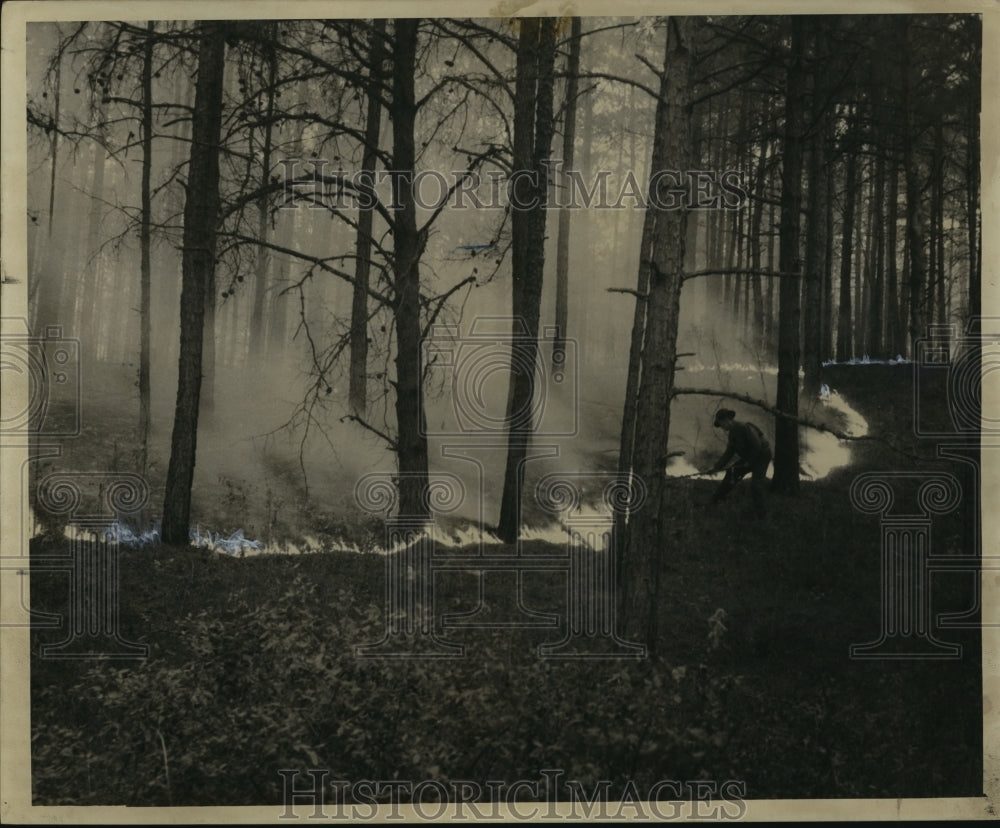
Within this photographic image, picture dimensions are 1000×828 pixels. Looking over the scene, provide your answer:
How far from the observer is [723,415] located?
5461mm

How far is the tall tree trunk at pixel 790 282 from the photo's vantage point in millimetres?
5363

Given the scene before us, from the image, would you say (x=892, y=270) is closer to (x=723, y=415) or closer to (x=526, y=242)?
(x=723, y=415)

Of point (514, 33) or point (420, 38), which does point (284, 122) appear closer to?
point (420, 38)

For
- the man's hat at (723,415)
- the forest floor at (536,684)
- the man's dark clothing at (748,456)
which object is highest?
the man's hat at (723,415)

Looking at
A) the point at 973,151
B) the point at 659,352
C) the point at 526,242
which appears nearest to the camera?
the point at 659,352

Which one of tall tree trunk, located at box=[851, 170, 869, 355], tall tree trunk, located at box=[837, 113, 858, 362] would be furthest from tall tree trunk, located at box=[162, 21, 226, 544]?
tall tree trunk, located at box=[851, 170, 869, 355]

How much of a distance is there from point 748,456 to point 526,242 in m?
2.42

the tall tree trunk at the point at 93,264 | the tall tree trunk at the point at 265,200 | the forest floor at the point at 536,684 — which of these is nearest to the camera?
the forest floor at the point at 536,684

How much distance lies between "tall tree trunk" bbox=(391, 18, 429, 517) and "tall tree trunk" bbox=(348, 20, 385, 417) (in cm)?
13

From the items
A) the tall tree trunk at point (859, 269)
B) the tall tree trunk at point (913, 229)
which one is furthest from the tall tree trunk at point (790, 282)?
the tall tree trunk at point (913, 229)

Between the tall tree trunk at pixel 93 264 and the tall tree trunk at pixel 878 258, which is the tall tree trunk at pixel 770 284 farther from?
the tall tree trunk at pixel 93 264

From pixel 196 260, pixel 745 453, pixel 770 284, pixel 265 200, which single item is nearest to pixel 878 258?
pixel 770 284

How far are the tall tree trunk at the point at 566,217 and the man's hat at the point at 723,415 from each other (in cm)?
129

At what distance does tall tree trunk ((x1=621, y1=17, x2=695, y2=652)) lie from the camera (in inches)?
197
